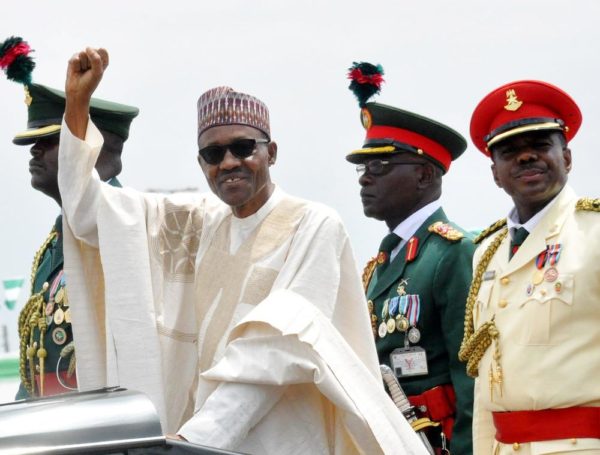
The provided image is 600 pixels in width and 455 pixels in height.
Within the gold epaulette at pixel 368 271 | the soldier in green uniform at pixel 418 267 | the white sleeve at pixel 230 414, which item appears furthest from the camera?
the gold epaulette at pixel 368 271

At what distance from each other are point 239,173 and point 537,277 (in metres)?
1.22

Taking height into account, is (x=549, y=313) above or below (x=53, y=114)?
below

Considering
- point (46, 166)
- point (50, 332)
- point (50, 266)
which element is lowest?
point (50, 332)

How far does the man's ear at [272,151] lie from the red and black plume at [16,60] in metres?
1.61

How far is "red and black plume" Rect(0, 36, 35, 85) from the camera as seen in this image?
21.9 feet

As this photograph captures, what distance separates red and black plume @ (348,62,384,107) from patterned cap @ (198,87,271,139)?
6.11 feet

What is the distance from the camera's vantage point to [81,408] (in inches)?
124

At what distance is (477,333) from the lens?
225 inches

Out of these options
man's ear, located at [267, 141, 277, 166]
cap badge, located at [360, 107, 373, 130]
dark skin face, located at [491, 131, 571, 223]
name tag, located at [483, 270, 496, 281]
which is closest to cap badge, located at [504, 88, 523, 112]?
→ dark skin face, located at [491, 131, 571, 223]

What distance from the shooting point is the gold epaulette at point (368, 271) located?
7.23 meters

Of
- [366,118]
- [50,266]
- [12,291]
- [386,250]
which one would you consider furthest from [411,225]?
[12,291]

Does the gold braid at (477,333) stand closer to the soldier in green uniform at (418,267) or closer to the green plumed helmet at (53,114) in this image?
the soldier in green uniform at (418,267)

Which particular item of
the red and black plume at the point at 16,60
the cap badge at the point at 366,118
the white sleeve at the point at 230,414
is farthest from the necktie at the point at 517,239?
the red and black plume at the point at 16,60

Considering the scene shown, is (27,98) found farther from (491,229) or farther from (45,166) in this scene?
(491,229)
